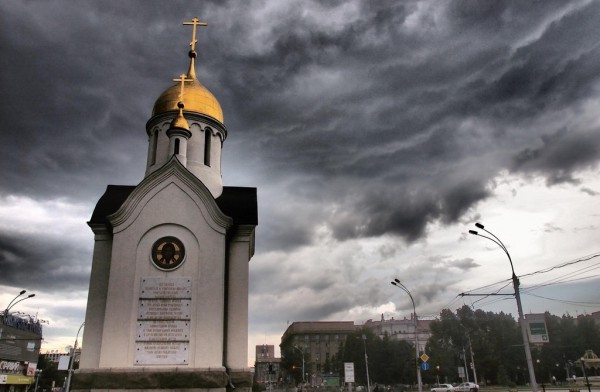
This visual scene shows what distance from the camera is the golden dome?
22.0 metres

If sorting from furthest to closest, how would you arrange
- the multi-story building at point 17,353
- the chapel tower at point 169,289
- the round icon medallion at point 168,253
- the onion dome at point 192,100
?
the multi-story building at point 17,353
the onion dome at point 192,100
the round icon medallion at point 168,253
the chapel tower at point 169,289

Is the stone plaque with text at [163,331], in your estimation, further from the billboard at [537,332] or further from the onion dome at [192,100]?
the billboard at [537,332]

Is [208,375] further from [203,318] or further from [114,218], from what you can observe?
[114,218]

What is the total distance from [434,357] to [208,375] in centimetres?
5595

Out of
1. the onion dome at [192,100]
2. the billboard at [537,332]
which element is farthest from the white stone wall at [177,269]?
the billboard at [537,332]

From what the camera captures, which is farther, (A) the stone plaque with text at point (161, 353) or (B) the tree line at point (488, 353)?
(B) the tree line at point (488, 353)

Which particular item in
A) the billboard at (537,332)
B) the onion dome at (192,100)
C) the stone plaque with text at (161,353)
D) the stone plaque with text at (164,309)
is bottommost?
the stone plaque with text at (161,353)

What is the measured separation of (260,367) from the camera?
11538cm

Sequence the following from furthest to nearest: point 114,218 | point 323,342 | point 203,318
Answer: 1. point 323,342
2. point 114,218
3. point 203,318

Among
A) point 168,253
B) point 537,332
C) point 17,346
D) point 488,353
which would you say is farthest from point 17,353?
point 537,332

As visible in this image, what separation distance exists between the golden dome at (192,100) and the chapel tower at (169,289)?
2.63 metres

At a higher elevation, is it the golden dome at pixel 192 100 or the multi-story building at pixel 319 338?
the golden dome at pixel 192 100

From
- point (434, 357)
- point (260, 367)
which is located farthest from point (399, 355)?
point (260, 367)

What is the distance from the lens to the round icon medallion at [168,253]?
1680cm
